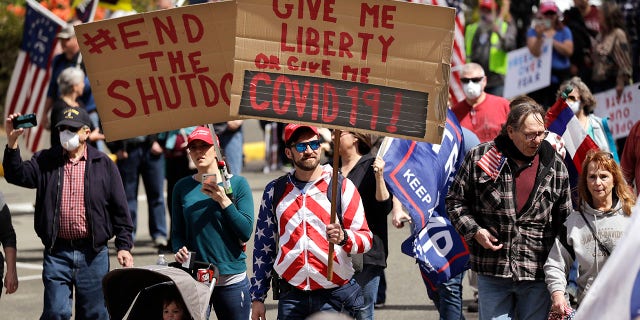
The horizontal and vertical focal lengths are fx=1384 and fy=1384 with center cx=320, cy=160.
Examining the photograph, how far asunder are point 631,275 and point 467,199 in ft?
11.1

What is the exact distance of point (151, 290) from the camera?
7.44 m

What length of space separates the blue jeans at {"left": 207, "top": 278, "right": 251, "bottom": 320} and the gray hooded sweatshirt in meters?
1.84

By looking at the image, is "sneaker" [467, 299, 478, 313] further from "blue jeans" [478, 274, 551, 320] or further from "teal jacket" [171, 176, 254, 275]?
"teal jacket" [171, 176, 254, 275]

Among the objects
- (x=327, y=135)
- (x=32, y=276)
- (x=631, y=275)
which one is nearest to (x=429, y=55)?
(x=631, y=275)

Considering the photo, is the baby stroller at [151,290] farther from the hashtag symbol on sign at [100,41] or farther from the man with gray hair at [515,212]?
the man with gray hair at [515,212]

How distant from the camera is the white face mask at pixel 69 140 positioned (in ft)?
29.8

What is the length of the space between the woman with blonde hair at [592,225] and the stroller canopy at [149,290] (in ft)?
6.20

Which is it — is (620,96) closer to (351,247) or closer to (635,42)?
(635,42)

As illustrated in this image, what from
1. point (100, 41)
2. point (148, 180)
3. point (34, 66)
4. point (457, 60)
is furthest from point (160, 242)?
point (100, 41)

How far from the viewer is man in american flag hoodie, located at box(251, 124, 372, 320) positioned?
24.5ft

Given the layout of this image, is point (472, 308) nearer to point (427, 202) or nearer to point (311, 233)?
point (427, 202)

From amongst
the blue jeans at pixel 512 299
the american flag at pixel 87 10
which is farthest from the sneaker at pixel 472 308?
the american flag at pixel 87 10

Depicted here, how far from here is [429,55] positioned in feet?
23.4

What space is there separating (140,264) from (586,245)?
6362mm
